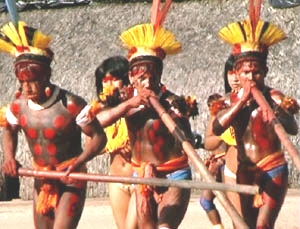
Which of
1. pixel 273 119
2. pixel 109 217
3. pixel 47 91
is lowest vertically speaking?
pixel 109 217

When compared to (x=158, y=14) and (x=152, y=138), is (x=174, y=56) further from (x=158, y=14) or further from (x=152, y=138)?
(x=152, y=138)

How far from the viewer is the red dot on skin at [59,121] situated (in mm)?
10000

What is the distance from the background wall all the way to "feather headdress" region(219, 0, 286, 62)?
18.1ft

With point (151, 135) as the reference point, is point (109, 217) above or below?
below

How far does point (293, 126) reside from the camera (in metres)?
9.94

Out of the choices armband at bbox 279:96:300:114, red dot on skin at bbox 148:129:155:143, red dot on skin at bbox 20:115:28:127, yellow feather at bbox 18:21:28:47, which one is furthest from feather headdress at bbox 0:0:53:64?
armband at bbox 279:96:300:114

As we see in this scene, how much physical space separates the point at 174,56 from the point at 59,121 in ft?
22.9

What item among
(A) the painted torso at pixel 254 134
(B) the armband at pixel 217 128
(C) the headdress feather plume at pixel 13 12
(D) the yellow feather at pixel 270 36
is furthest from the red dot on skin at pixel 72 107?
(D) the yellow feather at pixel 270 36

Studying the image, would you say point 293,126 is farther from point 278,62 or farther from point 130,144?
point 278,62

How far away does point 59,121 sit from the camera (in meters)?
10.0

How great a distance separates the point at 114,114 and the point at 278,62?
6837 millimetres

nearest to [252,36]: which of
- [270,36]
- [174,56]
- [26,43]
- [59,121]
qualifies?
[270,36]

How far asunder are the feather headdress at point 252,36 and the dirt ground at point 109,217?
3522 mm

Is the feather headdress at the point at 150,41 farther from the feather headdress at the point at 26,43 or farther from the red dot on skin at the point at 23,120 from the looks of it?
the red dot on skin at the point at 23,120
